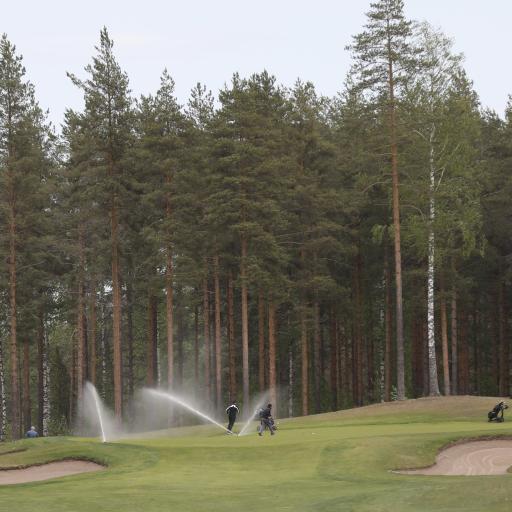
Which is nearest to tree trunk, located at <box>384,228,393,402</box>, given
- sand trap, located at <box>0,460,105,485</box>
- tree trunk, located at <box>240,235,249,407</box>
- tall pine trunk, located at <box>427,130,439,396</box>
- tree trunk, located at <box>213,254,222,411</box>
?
tall pine trunk, located at <box>427,130,439,396</box>

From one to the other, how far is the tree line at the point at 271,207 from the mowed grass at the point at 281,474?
41.9 feet

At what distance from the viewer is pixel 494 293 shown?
63.3m

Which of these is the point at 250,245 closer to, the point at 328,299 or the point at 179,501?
the point at 328,299

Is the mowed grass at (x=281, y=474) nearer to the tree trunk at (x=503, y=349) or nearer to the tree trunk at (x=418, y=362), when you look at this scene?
the tree trunk at (x=503, y=349)

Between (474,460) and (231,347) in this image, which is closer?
(474,460)

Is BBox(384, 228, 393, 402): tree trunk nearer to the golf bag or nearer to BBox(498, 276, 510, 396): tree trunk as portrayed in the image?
BBox(498, 276, 510, 396): tree trunk

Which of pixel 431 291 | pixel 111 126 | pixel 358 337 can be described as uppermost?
pixel 111 126

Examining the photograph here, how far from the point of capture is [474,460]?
26109mm

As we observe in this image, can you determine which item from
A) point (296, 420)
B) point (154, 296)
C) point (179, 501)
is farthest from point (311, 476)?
point (154, 296)

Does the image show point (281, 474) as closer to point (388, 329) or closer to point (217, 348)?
point (217, 348)

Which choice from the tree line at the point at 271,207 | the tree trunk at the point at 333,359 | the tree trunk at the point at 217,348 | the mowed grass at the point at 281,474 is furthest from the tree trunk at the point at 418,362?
the mowed grass at the point at 281,474

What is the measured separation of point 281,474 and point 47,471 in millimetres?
9122

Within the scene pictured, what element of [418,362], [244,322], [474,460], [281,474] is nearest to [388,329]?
[418,362]

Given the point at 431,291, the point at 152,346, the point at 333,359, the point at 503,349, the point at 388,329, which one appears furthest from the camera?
the point at 333,359
